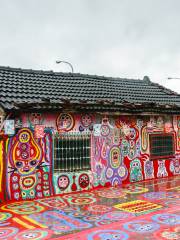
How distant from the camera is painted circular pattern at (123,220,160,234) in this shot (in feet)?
20.6

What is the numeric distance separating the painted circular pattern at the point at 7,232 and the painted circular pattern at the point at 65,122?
4.11 m

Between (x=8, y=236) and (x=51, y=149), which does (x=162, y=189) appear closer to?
(x=51, y=149)

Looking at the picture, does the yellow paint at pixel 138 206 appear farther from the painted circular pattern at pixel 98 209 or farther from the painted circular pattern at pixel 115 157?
the painted circular pattern at pixel 115 157

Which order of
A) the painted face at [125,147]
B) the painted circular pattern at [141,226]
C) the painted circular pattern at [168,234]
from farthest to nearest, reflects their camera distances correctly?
the painted face at [125,147]
the painted circular pattern at [141,226]
the painted circular pattern at [168,234]

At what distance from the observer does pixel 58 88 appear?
12.0 metres

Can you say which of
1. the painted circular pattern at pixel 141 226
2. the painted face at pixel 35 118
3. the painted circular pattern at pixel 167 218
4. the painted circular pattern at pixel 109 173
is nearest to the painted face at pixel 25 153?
the painted face at pixel 35 118

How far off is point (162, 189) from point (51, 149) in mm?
4285

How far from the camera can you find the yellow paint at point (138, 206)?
7879 millimetres

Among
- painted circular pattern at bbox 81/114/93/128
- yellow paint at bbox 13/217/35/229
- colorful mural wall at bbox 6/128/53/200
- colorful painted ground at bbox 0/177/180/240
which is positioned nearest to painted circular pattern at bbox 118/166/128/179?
colorful painted ground at bbox 0/177/180/240

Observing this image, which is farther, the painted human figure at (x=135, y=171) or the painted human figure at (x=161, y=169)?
the painted human figure at (x=161, y=169)

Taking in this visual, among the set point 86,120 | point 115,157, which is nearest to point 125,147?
point 115,157

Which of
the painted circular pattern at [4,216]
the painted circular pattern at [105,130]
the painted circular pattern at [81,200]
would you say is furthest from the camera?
the painted circular pattern at [105,130]

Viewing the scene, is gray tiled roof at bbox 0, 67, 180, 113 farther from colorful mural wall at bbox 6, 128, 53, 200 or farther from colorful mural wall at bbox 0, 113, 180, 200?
colorful mural wall at bbox 6, 128, 53, 200

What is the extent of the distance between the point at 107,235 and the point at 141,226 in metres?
0.96
